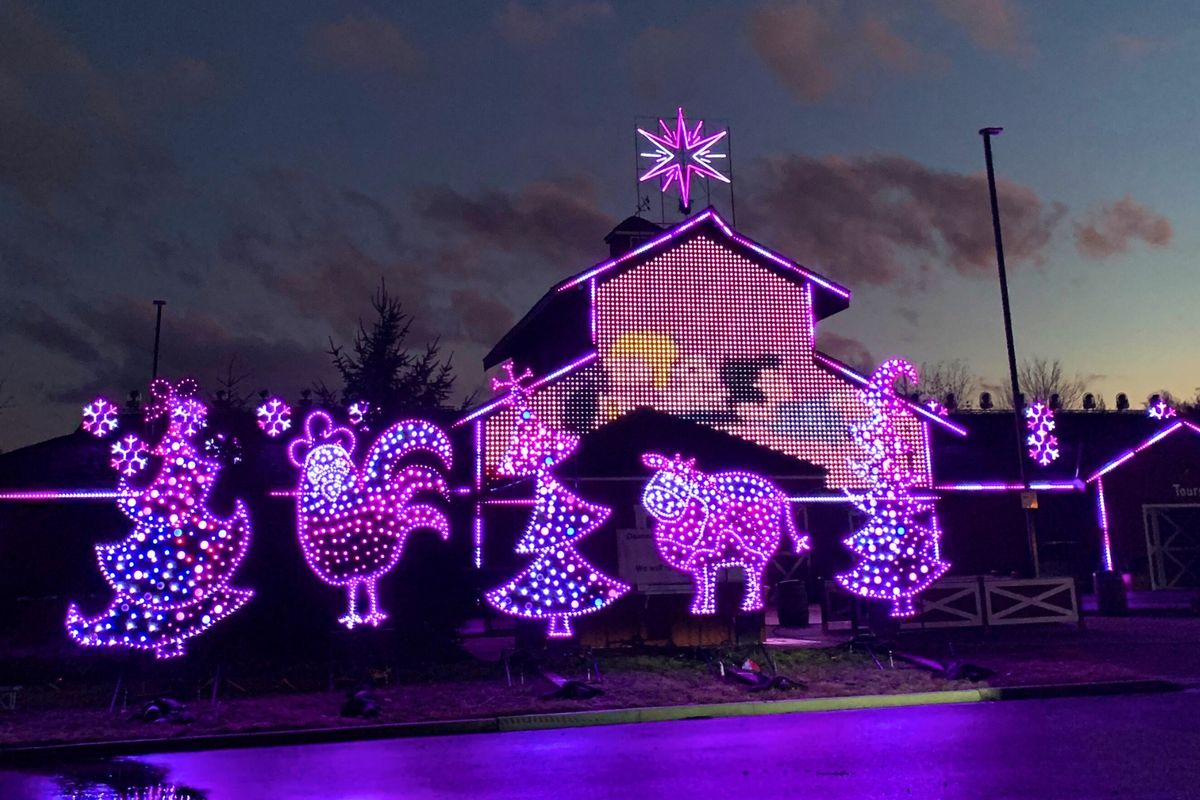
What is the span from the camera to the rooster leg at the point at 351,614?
15.4m

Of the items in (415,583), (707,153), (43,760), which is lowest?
(43,760)

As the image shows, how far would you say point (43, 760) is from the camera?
1092 centimetres

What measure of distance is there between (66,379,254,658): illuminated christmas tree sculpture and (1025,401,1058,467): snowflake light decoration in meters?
21.2

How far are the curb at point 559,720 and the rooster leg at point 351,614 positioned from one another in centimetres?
347

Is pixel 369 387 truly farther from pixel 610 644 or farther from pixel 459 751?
pixel 459 751

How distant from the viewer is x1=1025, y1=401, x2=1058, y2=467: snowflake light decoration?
27.9 metres

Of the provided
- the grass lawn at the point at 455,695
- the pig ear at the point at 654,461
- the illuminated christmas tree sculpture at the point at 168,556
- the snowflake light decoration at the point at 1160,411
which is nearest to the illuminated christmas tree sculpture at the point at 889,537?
the grass lawn at the point at 455,695

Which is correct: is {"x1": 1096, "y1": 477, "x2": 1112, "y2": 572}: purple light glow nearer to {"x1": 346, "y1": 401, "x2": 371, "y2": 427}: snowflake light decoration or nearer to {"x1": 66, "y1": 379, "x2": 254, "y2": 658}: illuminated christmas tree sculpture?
{"x1": 346, "y1": 401, "x2": 371, "y2": 427}: snowflake light decoration

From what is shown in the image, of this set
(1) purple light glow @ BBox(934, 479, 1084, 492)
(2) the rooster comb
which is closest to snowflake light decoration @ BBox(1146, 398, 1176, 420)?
(1) purple light glow @ BBox(934, 479, 1084, 492)

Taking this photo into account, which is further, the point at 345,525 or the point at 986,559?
the point at 986,559

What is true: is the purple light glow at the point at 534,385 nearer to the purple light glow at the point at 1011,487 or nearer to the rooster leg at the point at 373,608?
the rooster leg at the point at 373,608

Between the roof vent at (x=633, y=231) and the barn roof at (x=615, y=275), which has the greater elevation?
the roof vent at (x=633, y=231)

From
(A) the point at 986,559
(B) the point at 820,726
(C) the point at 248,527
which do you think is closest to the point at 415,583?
(C) the point at 248,527

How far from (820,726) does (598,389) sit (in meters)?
14.4
